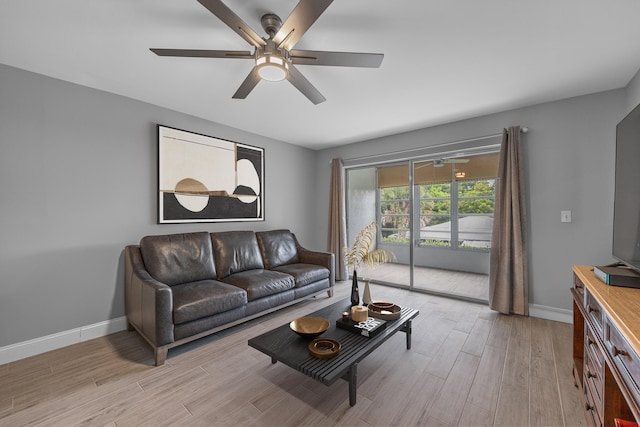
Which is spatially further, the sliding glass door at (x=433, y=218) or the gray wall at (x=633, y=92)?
the sliding glass door at (x=433, y=218)

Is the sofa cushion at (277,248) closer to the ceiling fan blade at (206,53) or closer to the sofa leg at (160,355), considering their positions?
the sofa leg at (160,355)

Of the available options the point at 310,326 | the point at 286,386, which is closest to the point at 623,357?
the point at 310,326

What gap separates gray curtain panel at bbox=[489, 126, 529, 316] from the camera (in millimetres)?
3123

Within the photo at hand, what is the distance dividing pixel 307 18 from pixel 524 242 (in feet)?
10.9

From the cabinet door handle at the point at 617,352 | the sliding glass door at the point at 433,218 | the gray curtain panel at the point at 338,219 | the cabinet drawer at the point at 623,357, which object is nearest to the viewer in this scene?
the cabinet drawer at the point at 623,357

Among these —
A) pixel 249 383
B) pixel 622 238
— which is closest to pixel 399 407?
pixel 249 383

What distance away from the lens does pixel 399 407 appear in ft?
5.52

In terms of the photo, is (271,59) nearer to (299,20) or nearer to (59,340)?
(299,20)

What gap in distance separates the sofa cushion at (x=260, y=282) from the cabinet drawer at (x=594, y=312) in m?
2.57

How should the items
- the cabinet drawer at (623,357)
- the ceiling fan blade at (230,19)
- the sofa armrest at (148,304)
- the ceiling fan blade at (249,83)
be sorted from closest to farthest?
the cabinet drawer at (623,357) → the ceiling fan blade at (230,19) → the ceiling fan blade at (249,83) → the sofa armrest at (148,304)

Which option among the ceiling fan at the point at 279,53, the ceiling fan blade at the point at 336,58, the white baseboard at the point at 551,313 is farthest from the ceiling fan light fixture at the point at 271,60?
the white baseboard at the point at 551,313

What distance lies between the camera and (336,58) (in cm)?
174

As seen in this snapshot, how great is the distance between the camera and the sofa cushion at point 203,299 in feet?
7.49

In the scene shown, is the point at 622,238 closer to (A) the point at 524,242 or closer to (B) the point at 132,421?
(A) the point at 524,242
